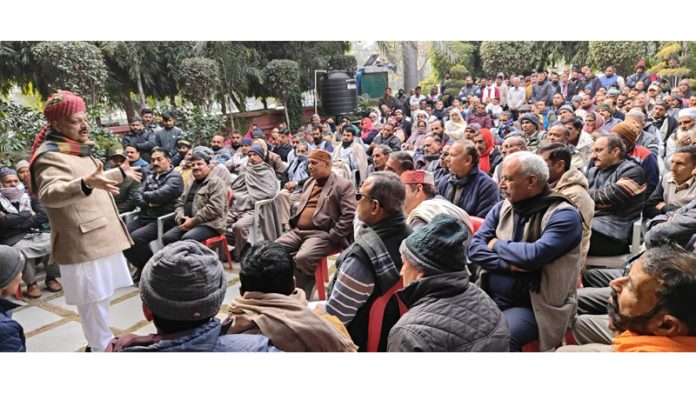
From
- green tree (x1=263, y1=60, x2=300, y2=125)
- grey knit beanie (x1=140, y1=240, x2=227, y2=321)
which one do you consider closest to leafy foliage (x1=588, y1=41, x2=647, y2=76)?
green tree (x1=263, y1=60, x2=300, y2=125)

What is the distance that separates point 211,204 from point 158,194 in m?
0.54

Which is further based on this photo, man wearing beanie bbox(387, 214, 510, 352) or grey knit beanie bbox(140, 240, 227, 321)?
man wearing beanie bbox(387, 214, 510, 352)

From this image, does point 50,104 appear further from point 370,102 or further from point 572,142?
point 370,102

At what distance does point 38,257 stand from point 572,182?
4.56 meters

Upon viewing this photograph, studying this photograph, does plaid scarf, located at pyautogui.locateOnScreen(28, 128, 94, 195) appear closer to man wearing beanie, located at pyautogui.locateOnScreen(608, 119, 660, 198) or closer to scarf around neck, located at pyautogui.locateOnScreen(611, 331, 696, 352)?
scarf around neck, located at pyautogui.locateOnScreen(611, 331, 696, 352)

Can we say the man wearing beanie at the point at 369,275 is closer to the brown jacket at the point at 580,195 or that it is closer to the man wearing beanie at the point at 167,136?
the brown jacket at the point at 580,195

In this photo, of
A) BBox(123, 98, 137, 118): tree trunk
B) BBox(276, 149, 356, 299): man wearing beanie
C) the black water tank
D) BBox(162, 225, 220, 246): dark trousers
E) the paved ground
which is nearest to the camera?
the paved ground

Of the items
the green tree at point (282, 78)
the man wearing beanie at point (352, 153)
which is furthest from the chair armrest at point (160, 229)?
the green tree at point (282, 78)

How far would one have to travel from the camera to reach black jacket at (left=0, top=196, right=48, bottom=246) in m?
4.29

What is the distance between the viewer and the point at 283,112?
13.3 meters

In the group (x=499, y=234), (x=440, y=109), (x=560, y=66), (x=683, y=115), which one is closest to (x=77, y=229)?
(x=499, y=234)

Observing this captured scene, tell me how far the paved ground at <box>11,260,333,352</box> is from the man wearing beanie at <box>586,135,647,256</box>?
271cm

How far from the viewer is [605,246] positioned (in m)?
3.14

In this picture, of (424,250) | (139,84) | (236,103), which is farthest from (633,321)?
(236,103)
